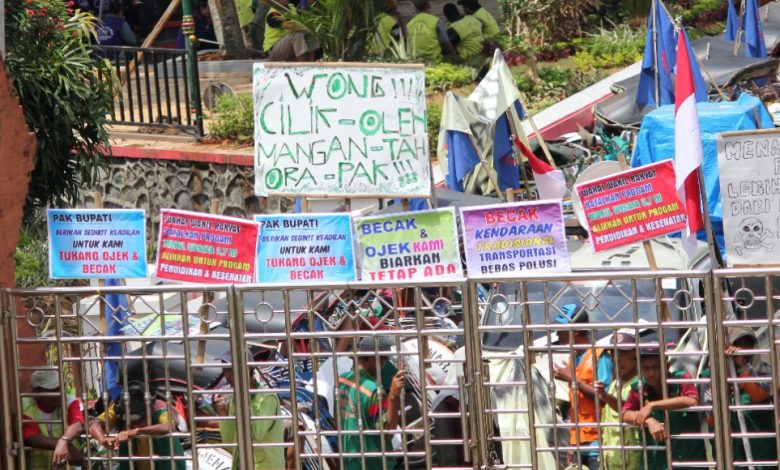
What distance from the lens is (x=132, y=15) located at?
21.9 meters

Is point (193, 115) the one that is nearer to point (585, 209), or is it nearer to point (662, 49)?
point (662, 49)

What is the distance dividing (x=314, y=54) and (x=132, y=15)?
19.9 feet

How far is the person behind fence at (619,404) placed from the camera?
279 inches

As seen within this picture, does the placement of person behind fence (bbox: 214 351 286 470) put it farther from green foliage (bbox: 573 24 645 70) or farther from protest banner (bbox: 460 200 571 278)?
green foliage (bbox: 573 24 645 70)

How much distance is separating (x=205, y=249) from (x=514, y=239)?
1703mm

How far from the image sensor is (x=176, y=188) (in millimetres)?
15531

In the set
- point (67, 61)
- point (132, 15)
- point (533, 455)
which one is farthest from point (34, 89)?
point (132, 15)

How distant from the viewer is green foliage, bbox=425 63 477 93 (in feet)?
54.1

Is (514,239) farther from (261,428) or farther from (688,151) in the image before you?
(261,428)

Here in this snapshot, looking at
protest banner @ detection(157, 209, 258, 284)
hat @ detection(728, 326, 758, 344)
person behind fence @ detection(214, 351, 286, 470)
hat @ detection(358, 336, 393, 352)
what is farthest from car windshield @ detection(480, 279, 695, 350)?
protest banner @ detection(157, 209, 258, 284)

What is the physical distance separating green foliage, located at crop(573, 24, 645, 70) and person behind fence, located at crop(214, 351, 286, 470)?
10.8 metres

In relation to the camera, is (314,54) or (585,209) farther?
(314,54)

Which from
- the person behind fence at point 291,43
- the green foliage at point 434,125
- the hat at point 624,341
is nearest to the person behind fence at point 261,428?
the hat at point 624,341

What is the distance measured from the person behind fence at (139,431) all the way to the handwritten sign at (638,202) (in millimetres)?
2535
